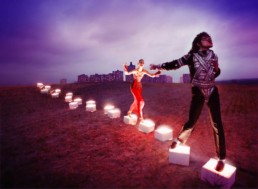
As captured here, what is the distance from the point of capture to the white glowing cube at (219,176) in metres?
3.75

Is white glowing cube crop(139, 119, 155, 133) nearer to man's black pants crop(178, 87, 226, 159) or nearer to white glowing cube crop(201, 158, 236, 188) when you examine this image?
man's black pants crop(178, 87, 226, 159)

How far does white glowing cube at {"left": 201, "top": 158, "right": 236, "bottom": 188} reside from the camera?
3.75 meters

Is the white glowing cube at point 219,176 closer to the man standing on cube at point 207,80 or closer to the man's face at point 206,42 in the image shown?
the man standing on cube at point 207,80

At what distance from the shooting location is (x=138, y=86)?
24.7 feet

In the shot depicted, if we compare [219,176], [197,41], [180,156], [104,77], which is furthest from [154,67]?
[104,77]

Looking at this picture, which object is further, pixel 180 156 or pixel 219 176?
pixel 180 156

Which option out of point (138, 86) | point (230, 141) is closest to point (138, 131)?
point (138, 86)

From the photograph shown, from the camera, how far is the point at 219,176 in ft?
12.5

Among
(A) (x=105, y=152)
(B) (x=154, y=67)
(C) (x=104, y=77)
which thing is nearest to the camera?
(B) (x=154, y=67)

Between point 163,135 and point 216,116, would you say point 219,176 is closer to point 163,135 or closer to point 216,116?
point 216,116

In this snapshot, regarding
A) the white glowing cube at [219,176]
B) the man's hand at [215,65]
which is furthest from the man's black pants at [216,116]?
the man's hand at [215,65]

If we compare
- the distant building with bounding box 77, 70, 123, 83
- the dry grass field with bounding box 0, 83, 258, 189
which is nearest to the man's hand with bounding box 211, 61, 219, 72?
the dry grass field with bounding box 0, 83, 258, 189

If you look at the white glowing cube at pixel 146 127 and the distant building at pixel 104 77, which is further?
the distant building at pixel 104 77

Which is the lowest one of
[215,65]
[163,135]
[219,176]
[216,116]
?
[219,176]
